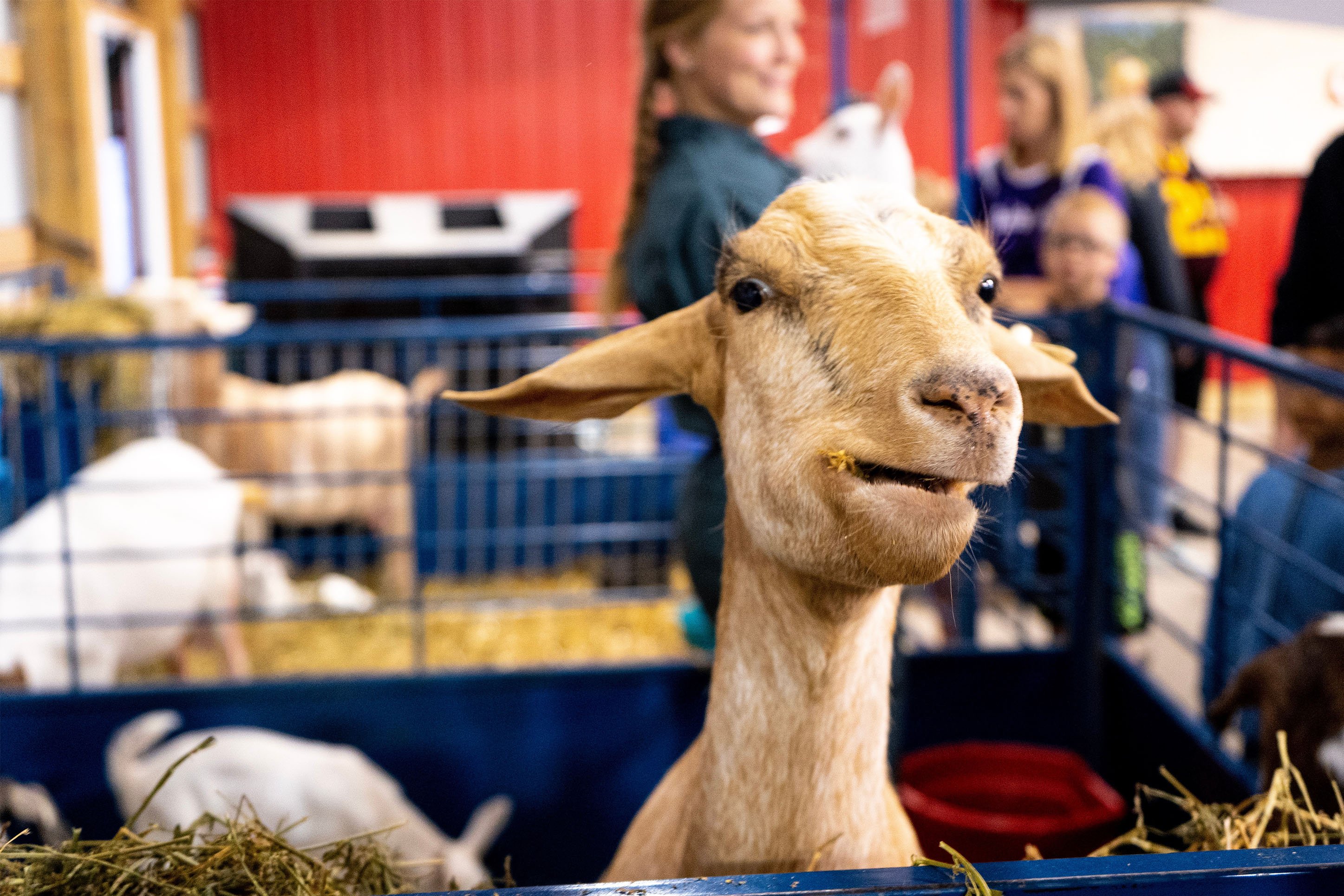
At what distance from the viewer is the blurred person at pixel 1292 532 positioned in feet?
6.99

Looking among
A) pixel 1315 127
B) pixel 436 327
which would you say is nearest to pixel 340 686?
pixel 436 327

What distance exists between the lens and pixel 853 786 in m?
1.22

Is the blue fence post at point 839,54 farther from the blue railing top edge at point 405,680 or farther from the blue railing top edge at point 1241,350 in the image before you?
the blue railing top edge at point 405,680

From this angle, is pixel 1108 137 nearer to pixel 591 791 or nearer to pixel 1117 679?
pixel 1117 679

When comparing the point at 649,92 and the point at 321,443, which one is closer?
the point at 649,92

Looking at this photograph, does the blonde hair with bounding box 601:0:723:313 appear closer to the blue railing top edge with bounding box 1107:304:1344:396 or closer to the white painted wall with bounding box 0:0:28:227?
the blue railing top edge with bounding box 1107:304:1344:396

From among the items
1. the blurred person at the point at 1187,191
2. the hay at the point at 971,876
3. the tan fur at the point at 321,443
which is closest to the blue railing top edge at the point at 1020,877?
the hay at the point at 971,876

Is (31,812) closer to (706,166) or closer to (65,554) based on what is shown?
(65,554)

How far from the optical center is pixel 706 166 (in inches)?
67.5

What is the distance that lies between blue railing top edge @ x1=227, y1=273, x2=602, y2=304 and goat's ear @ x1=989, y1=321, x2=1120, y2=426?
151 inches

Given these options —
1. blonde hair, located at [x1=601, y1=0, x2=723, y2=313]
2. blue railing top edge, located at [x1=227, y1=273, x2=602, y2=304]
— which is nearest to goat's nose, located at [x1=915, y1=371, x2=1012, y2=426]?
blonde hair, located at [x1=601, y1=0, x2=723, y2=313]

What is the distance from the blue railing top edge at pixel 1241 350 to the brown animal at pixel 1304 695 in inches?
15.0

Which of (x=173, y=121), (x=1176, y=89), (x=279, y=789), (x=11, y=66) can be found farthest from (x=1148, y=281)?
(x=173, y=121)

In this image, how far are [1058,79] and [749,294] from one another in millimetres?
2424
